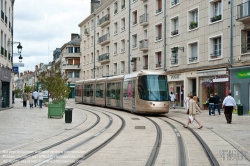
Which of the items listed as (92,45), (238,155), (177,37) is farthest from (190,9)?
(92,45)

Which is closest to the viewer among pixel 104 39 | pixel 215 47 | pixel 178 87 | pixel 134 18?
pixel 215 47

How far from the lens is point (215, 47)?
88.9ft

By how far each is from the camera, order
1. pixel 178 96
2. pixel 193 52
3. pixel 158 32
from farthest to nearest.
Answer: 1. pixel 158 32
2. pixel 178 96
3. pixel 193 52

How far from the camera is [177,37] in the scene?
1249 inches

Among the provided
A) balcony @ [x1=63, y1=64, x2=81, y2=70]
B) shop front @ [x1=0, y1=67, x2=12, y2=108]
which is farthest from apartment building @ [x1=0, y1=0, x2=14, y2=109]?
balcony @ [x1=63, y1=64, x2=81, y2=70]

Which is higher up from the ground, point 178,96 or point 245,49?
point 245,49

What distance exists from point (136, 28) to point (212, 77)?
607 inches

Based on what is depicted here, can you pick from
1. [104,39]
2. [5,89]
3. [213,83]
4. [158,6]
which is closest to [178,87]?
[213,83]

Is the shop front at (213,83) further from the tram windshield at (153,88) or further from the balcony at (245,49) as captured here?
the tram windshield at (153,88)

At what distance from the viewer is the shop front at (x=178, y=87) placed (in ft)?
104

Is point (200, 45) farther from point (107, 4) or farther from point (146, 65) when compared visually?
point (107, 4)

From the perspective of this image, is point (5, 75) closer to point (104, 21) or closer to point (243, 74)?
point (243, 74)

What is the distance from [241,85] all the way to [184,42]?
7.99 metres

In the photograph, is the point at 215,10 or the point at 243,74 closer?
the point at 243,74
